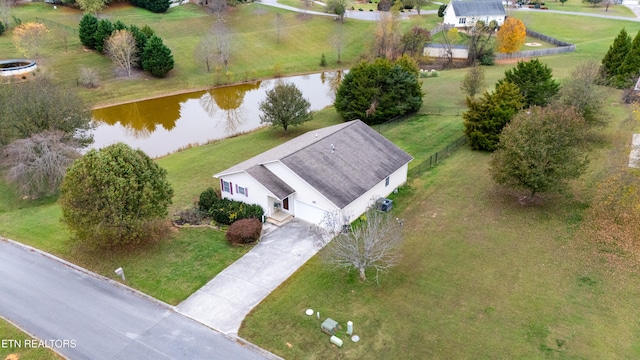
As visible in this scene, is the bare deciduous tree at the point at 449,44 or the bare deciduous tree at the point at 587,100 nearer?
the bare deciduous tree at the point at 587,100

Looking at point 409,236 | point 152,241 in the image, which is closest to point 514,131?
point 409,236

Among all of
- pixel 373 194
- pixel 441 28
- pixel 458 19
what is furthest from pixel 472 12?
pixel 373 194

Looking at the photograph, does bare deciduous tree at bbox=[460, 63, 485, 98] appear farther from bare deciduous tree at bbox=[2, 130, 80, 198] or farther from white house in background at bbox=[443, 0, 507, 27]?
white house in background at bbox=[443, 0, 507, 27]

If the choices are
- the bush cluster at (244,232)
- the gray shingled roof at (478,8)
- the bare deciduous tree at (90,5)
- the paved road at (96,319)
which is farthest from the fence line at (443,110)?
the bare deciduous tree at (90,5)

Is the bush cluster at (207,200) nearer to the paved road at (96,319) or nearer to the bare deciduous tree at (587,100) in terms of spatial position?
the paved road at (96,319)

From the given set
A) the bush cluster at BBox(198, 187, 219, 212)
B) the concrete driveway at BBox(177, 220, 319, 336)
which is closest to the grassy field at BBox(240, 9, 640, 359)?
the concrete driveway at BBox(177, 220, 319, 336)

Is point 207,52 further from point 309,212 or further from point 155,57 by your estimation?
point 309,212

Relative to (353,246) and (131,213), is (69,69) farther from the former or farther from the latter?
(353,246)
